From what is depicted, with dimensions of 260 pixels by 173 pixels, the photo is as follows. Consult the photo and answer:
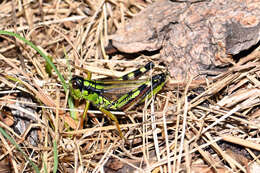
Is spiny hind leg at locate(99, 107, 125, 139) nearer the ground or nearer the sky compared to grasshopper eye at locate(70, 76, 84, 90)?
nearer the ground

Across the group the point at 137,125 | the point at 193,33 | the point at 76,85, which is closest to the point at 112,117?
the point at 137,125

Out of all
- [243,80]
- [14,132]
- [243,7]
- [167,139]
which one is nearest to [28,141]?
[14,132]

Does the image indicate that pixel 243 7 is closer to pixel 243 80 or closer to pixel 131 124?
pixel 243 80

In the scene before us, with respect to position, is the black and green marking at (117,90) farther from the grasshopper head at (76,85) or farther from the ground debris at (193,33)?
the ground debris at (193,33)

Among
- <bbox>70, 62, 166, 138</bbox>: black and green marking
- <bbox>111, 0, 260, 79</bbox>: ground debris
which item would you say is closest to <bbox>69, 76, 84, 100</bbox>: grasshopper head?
<bbox>70, 62, 166, 138</bbox>: black and green marking

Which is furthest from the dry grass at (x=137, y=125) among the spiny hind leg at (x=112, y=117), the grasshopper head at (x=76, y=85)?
the grasshopper head at (x=76, y=85)

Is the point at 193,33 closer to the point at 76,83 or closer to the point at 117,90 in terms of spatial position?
the point at 117,90

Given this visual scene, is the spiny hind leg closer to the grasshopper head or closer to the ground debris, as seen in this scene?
the grasshopper head
